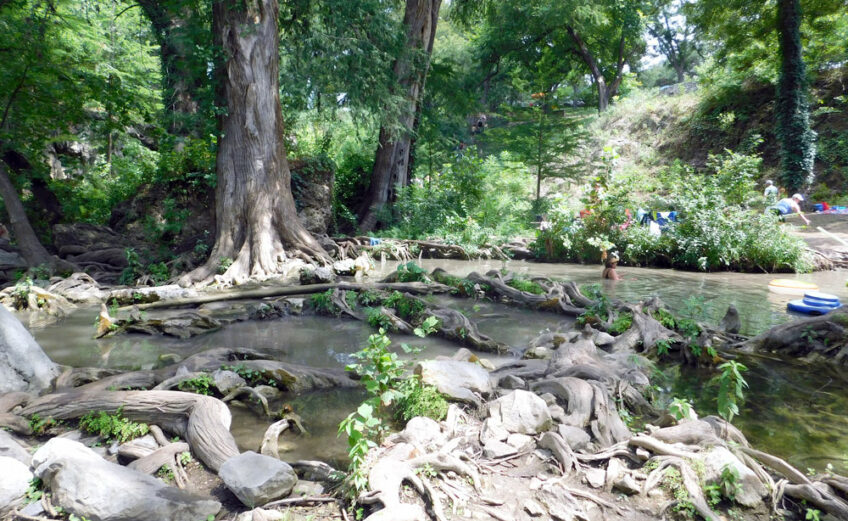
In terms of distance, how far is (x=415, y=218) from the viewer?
57.1ft

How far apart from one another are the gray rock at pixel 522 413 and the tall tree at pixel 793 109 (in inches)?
869

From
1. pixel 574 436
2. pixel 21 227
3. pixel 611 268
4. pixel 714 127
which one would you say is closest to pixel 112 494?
pixel 574 436

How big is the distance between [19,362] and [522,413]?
4.37 m

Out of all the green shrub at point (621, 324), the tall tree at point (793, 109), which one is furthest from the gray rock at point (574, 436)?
the tall tree at point (793, 109)

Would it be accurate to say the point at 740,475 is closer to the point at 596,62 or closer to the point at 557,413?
the point at 557,413

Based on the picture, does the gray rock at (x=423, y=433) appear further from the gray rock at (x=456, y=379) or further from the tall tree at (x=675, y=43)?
the tall tree at (x=675, y=43)

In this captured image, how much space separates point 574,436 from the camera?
3480 millimetres

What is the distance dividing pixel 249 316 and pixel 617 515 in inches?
255

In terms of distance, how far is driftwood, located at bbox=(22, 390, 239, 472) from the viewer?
3.65m

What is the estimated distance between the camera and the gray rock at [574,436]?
11.2 ft

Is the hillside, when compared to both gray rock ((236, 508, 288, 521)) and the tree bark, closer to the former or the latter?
the tree bark

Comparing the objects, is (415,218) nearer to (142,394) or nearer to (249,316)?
(249,316)

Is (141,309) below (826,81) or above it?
below

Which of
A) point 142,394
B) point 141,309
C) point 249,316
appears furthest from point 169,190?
point 142,394
